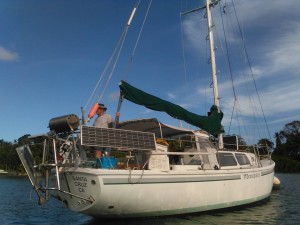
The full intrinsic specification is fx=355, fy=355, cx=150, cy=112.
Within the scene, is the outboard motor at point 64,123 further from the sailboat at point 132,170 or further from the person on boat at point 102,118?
the person on boat at point 102,118

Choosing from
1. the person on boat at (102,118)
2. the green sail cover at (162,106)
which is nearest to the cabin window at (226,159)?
the green sail cover at (162,106)

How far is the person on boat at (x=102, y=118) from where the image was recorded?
1316cm

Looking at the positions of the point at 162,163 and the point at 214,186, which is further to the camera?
the point at 214,186

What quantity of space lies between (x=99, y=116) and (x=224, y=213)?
6847 mm

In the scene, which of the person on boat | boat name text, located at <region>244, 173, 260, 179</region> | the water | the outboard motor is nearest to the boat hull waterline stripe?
boat name text, located at <region>244, 173, 260, 179</region>

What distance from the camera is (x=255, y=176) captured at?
17.2 meters

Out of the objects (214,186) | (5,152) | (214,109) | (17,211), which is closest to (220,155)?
(214,186)

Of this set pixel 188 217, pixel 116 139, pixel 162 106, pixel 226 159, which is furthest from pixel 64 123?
pixel 226 159

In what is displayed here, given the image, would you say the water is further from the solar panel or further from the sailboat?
the solar panel

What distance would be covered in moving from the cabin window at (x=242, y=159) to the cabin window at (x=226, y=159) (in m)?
0.63

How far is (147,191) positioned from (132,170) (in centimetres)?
101

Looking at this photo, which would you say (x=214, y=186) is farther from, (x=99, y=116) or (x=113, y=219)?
(x=99, y=116)

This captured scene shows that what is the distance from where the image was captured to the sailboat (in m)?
11.6

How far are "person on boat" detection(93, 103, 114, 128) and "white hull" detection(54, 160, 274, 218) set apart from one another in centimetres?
213
